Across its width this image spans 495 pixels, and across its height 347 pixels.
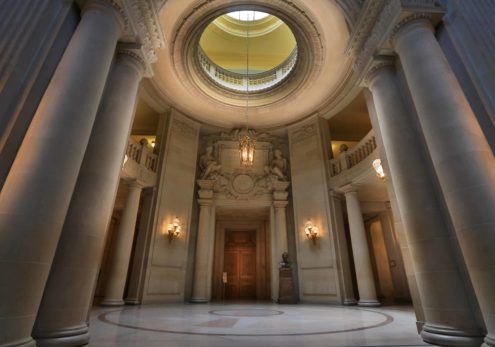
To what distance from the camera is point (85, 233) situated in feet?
10.0

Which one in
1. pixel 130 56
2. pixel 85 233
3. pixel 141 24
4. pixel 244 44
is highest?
pixel 244 44

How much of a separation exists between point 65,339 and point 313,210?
891 cm

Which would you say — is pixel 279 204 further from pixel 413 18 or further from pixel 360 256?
pixel 413 18

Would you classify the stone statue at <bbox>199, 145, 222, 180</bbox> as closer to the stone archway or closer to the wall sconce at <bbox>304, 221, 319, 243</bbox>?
the stone archway

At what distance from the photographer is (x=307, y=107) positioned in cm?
1130

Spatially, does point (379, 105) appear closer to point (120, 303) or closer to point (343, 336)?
point (343, 336)

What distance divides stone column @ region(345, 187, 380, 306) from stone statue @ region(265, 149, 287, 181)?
114 inches

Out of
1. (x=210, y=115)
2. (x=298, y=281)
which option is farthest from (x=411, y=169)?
(x=210, y=115)

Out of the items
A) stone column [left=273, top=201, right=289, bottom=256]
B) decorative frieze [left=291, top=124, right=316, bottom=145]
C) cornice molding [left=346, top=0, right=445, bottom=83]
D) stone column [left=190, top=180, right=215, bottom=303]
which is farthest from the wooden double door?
cornice molding [left=346, top=0, right=445, bottom=83]

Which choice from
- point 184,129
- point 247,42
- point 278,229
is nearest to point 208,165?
point 184,129

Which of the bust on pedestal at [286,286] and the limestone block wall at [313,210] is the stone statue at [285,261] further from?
the limestone block wall at [313,210]

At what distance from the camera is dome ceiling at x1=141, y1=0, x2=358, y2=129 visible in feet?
25.9

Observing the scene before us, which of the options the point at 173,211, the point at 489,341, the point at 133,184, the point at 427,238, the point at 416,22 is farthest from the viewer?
the point at 173,211

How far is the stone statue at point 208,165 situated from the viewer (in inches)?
444
